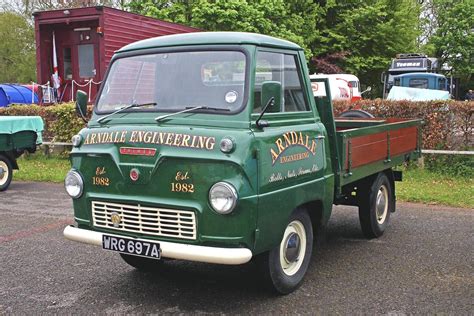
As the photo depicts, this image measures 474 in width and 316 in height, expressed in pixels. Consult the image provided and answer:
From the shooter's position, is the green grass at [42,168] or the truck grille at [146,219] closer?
the truck grille at [146,219]

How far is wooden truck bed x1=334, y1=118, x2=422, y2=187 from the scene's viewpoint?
5.16 m

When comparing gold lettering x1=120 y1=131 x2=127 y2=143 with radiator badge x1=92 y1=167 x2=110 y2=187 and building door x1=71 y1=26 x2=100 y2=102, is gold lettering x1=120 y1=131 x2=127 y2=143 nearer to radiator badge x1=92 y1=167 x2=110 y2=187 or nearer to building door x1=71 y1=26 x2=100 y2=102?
radiator badge x1=92 y1=167 x2=110 y2=187

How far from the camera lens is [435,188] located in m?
9.09

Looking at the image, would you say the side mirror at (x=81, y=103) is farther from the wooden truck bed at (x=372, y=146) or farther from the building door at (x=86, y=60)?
the building door at (x=86, y=60)

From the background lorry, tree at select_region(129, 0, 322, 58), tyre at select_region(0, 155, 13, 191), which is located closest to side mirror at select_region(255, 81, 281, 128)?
tyre at select_region(0, 155, 13, 191)

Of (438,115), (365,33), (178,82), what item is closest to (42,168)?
(438,115)

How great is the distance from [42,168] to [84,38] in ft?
14.5

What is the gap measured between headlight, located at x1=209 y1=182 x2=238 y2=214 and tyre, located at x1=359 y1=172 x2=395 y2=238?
280cm

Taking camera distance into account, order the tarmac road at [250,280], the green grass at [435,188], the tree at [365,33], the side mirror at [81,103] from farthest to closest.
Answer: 1. the tree at [365,33]
2. the green grass at [435,188]
3. the side mirror at [81,103]
4. the tarmac road at [250,280]

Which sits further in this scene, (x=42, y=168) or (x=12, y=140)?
(x=42, y=168)

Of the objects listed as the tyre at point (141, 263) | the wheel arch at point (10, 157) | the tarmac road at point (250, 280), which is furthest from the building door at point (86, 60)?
the tyre at point (141, 263)

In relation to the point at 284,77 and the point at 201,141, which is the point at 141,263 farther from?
the point at 284,77

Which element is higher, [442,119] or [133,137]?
[133,137]

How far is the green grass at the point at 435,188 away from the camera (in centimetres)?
833
